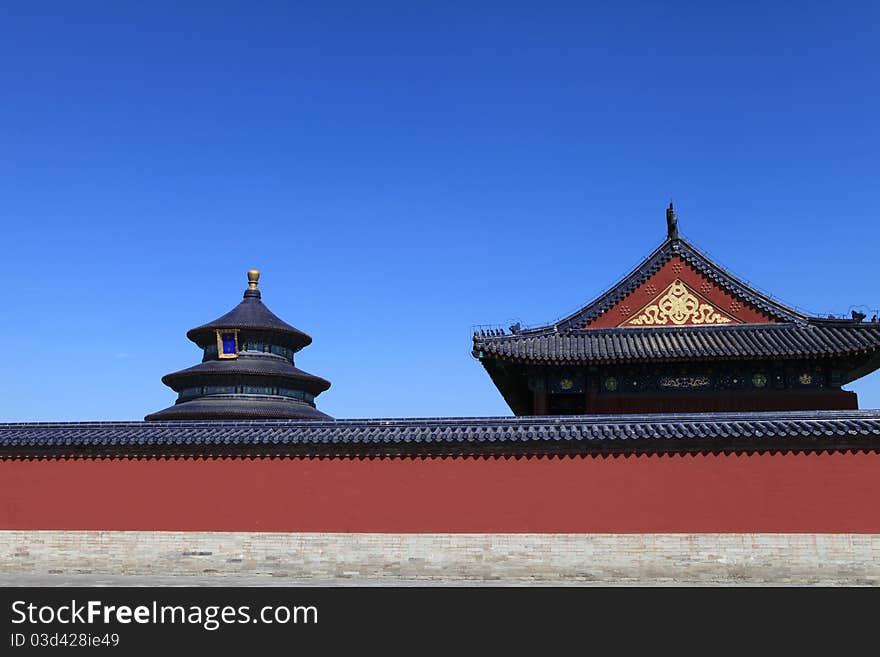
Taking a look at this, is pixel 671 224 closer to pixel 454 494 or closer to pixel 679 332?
pixel 679 332

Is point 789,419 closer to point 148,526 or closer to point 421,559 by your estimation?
point 421,559

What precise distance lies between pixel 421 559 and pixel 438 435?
2452mm

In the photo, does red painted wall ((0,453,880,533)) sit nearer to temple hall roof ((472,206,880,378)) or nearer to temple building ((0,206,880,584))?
temple building ((0,206,880,584))

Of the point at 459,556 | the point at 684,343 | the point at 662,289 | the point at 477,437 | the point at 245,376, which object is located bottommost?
the point at 459,556

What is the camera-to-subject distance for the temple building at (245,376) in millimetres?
23516

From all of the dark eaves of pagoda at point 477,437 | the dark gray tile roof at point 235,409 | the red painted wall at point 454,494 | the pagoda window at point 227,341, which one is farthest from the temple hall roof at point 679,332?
the pagoda window at point 227,341

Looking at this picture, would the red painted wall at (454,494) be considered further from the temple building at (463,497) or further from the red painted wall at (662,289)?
the red painted wall at (662,289)

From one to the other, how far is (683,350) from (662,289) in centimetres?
252

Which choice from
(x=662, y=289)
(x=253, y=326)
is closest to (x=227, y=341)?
(x=253, y=326)

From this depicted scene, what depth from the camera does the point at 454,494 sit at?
1395 centimetres

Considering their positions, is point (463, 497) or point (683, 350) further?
point (683, 350)

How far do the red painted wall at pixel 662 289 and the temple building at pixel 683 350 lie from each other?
3 cm

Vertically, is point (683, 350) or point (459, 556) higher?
point (683, 350)

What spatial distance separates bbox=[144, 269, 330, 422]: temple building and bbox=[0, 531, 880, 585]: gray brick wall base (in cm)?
896
